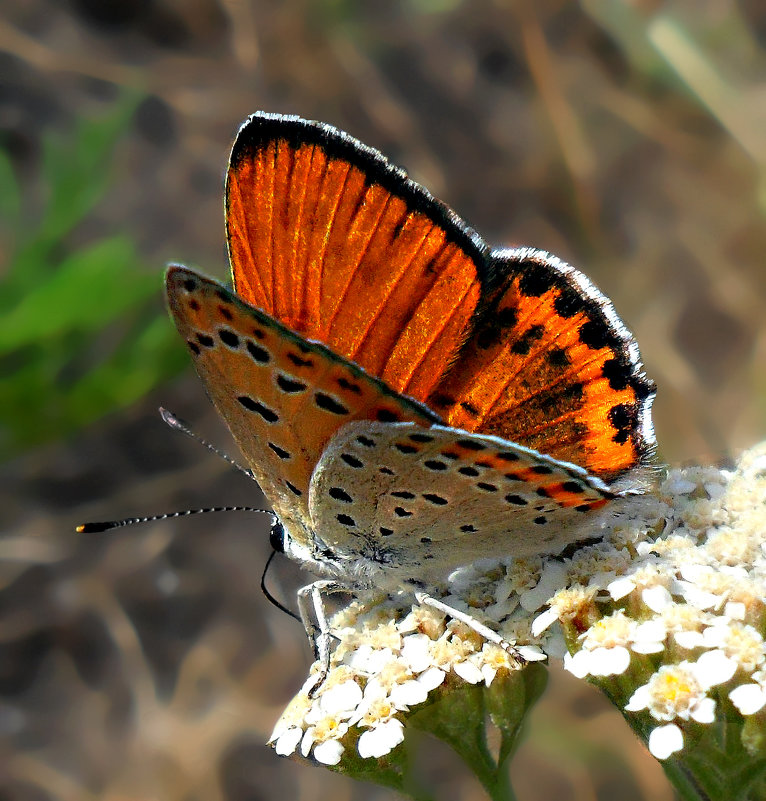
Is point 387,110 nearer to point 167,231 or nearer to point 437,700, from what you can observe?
point 167,231

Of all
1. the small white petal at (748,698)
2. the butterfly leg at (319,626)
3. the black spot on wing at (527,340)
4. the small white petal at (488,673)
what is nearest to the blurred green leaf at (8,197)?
the butterfly leg at (319,626)

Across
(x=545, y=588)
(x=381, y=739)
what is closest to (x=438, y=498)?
(x=545, y=588)

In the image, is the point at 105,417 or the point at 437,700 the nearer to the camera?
the point at 437,700

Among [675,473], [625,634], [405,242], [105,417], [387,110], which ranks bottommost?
[105,417]

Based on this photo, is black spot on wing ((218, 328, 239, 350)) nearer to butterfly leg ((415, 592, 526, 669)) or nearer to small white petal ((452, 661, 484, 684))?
butterfly leg ((415, 592, 526, 669))

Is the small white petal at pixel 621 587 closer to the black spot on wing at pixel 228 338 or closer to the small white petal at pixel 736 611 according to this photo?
the small white petal at pixel 736 611

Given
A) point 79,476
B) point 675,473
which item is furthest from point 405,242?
point 79,476

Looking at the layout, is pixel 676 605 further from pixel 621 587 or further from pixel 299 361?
pixel 299 361

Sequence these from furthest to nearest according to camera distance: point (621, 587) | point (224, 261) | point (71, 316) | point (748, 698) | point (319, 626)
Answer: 1. point (224, 261)
2. point (71, 316)
3. point (319, 626)
4. point (621, 587)
5. point (748, 698)
